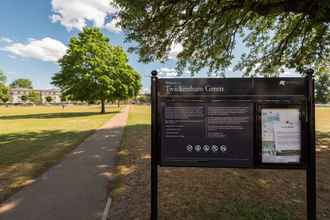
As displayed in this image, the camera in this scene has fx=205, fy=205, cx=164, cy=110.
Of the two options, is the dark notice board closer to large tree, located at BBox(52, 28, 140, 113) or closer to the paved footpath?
the paved footpath

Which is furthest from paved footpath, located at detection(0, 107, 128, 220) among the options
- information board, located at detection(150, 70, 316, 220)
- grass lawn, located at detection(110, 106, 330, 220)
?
information board, located at detection(150, 70, 316, 220)

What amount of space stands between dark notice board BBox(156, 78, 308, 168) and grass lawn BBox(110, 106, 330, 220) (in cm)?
109

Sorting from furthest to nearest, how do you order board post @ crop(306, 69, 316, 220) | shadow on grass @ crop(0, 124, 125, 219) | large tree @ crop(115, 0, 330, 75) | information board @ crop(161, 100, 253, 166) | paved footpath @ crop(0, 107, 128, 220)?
large tree @ crop(115, 0, 330, 75) < shadow on grass @ crop(0, 124, 125, 219) < paved footpath @ crop(0, 107, 128, 220) < information board @ crop(161, 100, 253, 166) < board post @ crop(306, 69, 316, 220)

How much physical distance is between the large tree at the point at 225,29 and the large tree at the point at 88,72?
62.3 ft

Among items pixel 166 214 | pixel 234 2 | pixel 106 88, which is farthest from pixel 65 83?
pixel 166 214

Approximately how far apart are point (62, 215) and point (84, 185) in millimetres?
1145

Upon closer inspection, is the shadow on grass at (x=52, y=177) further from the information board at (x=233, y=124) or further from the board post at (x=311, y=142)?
the board post at (x=311, y=142)

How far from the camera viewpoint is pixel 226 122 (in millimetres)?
2709

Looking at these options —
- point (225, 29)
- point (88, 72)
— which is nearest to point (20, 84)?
point (88, 72)

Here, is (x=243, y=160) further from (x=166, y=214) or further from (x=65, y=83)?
(x=65, y=83)

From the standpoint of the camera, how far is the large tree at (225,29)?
5.84 m

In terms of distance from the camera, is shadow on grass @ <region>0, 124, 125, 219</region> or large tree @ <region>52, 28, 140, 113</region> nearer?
shadow on grass @ <region>0, 124, 125, 219</region>

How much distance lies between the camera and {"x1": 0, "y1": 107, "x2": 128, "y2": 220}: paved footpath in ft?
10.5

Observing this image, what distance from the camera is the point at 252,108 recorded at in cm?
269
